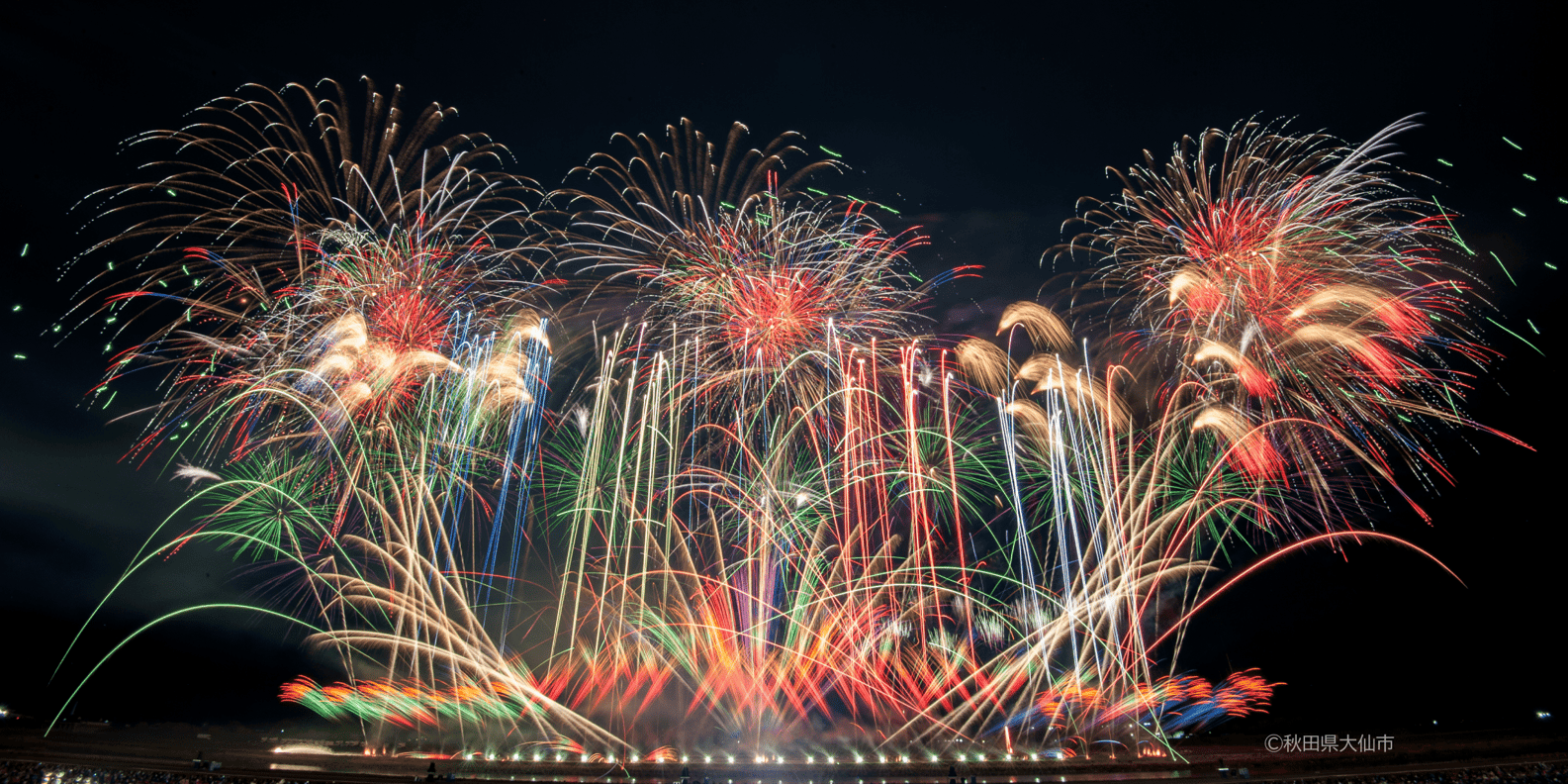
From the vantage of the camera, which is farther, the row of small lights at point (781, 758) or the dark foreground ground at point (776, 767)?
the row of small lights at point (781, 758)

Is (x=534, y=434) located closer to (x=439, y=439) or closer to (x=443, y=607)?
(x=439, y=439)

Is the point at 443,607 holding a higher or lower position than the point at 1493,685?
lower

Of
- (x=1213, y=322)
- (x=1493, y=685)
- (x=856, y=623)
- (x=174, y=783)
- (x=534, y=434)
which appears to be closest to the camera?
(x=174, y=783)

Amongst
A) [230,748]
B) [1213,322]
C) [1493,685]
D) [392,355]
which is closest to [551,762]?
[230,748]

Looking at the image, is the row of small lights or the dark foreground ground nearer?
the dark foreground ground

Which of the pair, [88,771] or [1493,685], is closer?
[88,771]

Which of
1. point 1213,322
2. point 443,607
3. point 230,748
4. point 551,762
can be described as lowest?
point 230,748

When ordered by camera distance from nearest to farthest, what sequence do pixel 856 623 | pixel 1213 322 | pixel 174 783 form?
pixel 174 783
pixel 1213 322
pixel 856 623

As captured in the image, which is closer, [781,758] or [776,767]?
[776,767]
